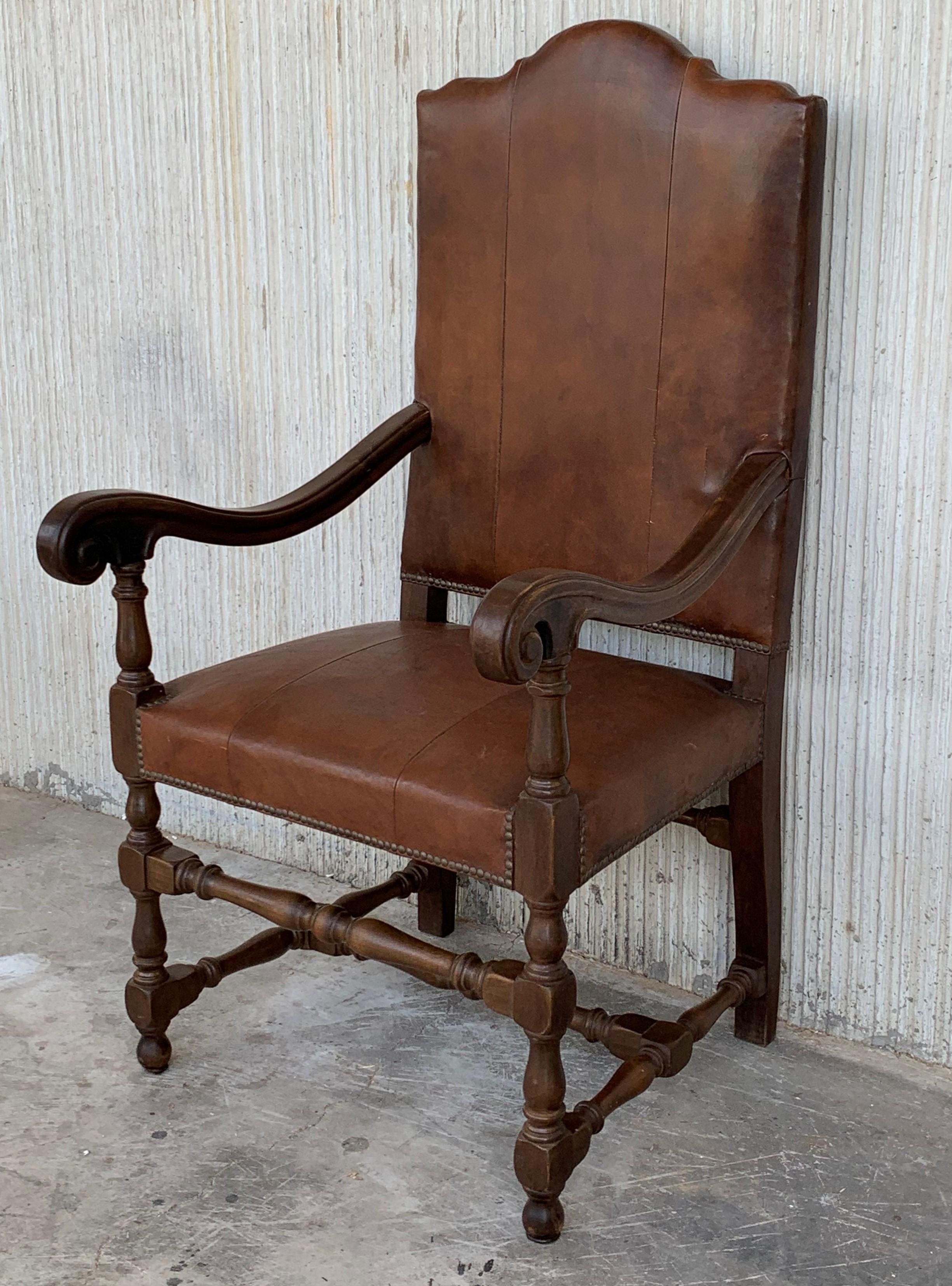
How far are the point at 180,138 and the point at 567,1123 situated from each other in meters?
1.75

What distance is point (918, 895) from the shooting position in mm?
1921

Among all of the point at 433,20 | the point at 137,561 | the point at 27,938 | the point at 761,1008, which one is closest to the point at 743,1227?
the point at 761,1008

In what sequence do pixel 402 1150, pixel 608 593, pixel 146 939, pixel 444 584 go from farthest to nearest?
pixel 444 584
pixel 146 939
pixel 402 1150
pixel 608 593

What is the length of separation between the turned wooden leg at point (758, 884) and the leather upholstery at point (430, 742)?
0.08 m

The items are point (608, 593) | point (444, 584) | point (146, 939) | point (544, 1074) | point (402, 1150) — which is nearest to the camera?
point (608, 593)

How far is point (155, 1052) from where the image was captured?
192 centimetres

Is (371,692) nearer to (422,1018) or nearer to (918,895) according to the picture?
(422,1018)

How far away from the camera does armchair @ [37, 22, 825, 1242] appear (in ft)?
5.06

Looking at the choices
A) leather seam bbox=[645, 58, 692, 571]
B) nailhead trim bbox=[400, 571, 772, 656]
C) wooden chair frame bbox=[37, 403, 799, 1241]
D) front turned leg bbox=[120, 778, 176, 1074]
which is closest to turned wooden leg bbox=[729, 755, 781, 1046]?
wooden chair frame bbox=[37, 403, 799, 1241]

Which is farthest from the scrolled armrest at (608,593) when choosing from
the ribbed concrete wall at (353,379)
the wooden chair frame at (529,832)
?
the ribbed concrete wall at (353,379)

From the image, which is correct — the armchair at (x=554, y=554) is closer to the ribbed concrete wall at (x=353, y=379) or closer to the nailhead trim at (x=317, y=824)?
the nailhead trim at (x=317, y=824)

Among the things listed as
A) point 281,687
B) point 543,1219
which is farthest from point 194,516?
point 543,1219

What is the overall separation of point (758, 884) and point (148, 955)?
2.73 ft

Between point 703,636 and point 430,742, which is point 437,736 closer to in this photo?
point 430,742
